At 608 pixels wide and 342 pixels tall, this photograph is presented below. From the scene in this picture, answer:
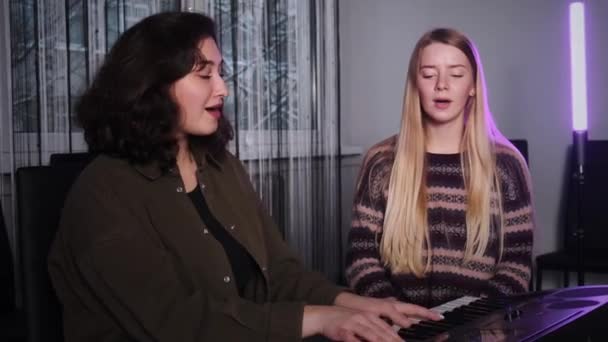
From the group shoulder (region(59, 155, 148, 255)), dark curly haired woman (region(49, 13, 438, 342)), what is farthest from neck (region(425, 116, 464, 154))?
shoulder (region(59, 155, 148, 255))

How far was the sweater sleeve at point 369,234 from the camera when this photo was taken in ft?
5.72

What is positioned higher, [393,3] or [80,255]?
[393,3]

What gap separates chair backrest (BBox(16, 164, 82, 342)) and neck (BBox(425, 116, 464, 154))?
0.97 m

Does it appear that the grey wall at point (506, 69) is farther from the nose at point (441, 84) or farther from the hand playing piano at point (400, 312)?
the hand playing piano at point (400, 312)

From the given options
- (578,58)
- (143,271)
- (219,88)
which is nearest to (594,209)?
(578,58)

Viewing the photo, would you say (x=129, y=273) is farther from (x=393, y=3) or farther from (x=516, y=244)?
(x=393, y=3)

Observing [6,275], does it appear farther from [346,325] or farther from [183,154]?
[346,325]

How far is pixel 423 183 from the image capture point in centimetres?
178

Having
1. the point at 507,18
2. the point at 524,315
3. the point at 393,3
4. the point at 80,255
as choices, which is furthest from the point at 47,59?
the point at 507,18

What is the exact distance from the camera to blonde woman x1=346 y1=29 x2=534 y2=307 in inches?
67.9

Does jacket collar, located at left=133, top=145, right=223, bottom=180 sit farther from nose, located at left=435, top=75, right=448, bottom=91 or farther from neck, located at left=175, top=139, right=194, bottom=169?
nose, located at left=435, top=75, right=448, bottom=91

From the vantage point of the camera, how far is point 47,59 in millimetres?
2215

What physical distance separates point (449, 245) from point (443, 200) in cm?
11

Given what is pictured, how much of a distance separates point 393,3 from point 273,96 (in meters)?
1.02
